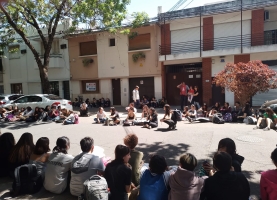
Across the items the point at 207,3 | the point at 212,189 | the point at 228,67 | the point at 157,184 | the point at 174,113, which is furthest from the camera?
the point at 207,3

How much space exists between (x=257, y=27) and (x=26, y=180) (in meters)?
16.1

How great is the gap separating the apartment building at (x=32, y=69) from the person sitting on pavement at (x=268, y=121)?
1678 centimetres

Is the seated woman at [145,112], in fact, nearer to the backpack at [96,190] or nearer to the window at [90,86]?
the backpack at [96,190]

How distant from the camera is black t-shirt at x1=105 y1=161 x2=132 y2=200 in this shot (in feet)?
11.1

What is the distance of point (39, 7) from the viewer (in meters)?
14.5

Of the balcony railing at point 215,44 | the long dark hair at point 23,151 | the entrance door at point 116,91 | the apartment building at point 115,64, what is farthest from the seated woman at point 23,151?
the entrance door at point 116,91

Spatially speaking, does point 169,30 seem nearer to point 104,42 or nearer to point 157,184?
point 104,42

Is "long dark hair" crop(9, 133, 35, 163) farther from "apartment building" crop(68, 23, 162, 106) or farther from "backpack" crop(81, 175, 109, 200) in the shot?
"apartment building" crop(68, 23, 162, 106)

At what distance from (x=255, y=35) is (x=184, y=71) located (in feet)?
17.0

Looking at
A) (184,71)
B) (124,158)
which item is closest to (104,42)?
(184,71)

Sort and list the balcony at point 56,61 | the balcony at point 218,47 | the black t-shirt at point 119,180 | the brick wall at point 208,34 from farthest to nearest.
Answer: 1. the balcony at point 56,61
2. the brick wall at point 208,34
3. the balcony at point 218,47
4. the black t-shirt at point 119,180

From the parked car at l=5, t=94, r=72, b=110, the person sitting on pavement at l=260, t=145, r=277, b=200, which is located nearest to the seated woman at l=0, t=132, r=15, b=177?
the person sitting on pavement at l=260, t=145, r=277, b=200

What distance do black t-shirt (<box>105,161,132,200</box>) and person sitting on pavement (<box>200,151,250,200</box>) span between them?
3.35 feet

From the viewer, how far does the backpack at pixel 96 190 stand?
3.14m
